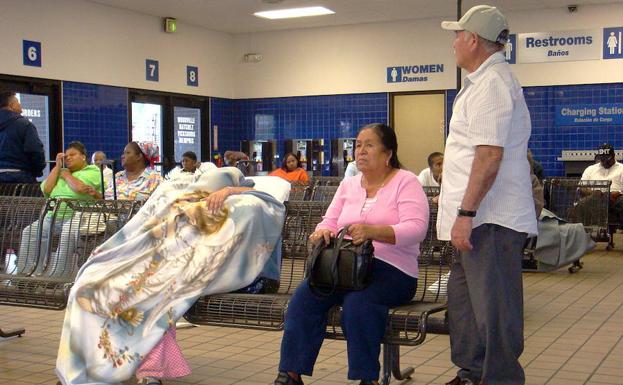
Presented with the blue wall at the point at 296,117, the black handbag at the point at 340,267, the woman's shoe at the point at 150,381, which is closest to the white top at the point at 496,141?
the black handbag at the point at 340,267

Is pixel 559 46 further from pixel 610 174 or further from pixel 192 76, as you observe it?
pixel 192 76

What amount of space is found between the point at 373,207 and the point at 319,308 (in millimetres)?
551

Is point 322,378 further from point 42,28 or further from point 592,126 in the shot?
point 592,126

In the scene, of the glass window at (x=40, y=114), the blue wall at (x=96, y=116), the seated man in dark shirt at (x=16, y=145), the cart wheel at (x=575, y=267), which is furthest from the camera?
the blue wall at (x=96, y=116)

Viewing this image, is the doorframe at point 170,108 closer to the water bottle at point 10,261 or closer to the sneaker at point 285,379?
the water bottle at point 10,261

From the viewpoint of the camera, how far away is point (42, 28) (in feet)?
39.4

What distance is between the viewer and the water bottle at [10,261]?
514 centimetres

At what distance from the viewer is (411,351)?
199 inches

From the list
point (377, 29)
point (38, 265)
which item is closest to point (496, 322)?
point (38, 265)

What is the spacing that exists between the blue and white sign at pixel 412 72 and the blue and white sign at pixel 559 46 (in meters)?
1.48

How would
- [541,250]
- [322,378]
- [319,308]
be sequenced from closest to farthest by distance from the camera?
[319,308] → [322,378] → [541,250]

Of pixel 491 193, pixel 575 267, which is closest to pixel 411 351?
pixel 491 193

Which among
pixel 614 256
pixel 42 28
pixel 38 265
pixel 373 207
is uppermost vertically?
pixel 42 28

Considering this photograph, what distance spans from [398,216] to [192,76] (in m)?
11.9
